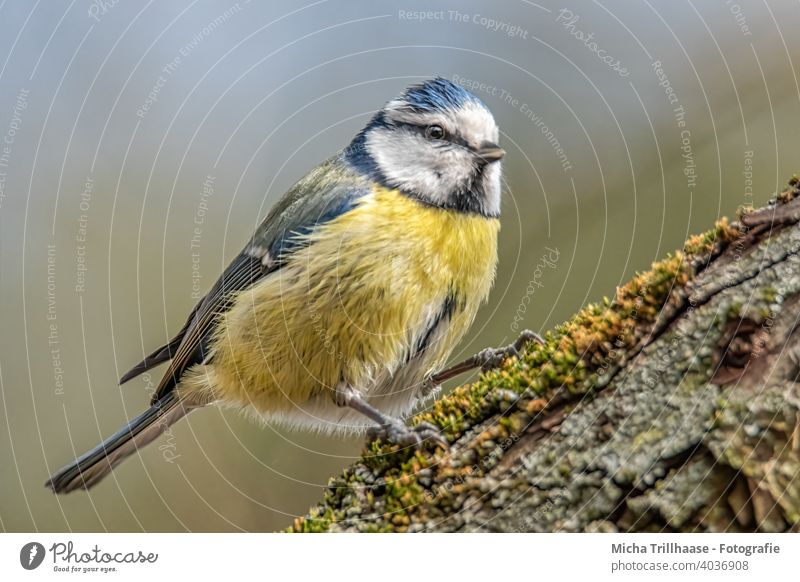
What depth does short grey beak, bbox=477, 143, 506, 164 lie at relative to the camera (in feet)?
4.99

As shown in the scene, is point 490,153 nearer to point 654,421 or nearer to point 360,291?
point 360,291

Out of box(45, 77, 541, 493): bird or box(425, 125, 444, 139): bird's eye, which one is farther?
box(425, 125, 444, 139): bird's eye

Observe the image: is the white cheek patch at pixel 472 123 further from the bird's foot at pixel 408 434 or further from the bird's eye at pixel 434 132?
the bird's foot at pixel 408 434

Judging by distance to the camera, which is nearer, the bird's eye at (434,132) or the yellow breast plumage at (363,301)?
the yellow breast plumage at (363,301)

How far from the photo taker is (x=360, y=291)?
1.44m

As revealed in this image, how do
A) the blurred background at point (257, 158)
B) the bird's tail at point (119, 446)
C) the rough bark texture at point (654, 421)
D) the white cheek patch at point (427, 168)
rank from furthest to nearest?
the blurred background at point (257, 158) < the bird's tail at point (119, 446) < the white cheek patch at point (427, 168) < the rough bark texture at point (654, 421)

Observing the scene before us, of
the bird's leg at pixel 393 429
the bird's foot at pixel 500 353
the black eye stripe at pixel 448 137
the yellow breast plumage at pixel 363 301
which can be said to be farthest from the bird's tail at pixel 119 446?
the black eye stripe at pixel 448 137

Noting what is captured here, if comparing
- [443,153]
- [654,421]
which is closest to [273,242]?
[443,153]

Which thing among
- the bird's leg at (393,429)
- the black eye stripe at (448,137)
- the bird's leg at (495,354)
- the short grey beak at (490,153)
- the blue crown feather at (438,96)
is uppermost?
the blue crown feather at (438,96)

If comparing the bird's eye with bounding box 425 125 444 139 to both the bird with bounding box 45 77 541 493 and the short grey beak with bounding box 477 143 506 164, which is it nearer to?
the bird with bounding box 45 77 541 493

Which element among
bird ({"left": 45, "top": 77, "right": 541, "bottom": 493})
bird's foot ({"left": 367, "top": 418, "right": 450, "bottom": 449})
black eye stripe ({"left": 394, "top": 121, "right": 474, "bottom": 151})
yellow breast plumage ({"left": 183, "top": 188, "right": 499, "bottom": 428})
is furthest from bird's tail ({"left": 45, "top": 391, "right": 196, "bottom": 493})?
black eye stripe ({"left": 394, "top": 121, "right": 474, "bottom": 151})

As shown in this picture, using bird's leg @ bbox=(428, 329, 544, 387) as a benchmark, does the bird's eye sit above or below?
above

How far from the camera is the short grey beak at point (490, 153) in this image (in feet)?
4.99

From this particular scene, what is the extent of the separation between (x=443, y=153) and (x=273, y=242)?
0.48 metres
